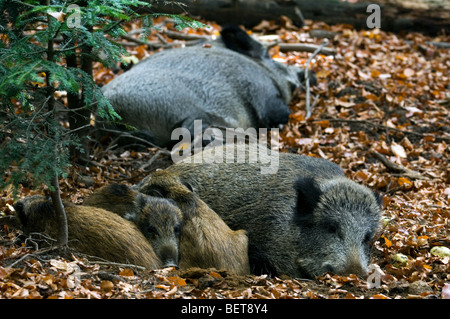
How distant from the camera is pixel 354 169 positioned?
25.2 feet

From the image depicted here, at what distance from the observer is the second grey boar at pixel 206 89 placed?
26.3 ft

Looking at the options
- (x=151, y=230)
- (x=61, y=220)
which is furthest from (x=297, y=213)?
(x=61, y=220)

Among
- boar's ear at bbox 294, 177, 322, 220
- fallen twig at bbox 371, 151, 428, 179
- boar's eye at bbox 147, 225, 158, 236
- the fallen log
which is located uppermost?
the fallen log

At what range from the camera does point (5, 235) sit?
495cm

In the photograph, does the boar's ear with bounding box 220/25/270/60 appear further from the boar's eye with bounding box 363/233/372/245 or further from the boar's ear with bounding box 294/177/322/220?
the boar's eye with bounding box 363/233/372/245

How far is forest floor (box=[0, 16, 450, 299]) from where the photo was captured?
4.13 m

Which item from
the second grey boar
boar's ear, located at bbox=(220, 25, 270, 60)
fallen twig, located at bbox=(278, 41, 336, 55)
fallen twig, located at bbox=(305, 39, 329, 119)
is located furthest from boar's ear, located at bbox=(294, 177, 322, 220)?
fallen twig, located at bbox=(278, 41, 336, 55)

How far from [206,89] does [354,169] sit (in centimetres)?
234

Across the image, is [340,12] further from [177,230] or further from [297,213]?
[177,230]

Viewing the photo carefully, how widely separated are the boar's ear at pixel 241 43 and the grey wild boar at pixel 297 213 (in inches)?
177

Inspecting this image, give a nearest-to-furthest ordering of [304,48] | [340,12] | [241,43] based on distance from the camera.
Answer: [241,43] < [304,48] < [340,12]

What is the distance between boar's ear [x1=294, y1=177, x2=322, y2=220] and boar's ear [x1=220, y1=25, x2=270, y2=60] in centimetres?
505
